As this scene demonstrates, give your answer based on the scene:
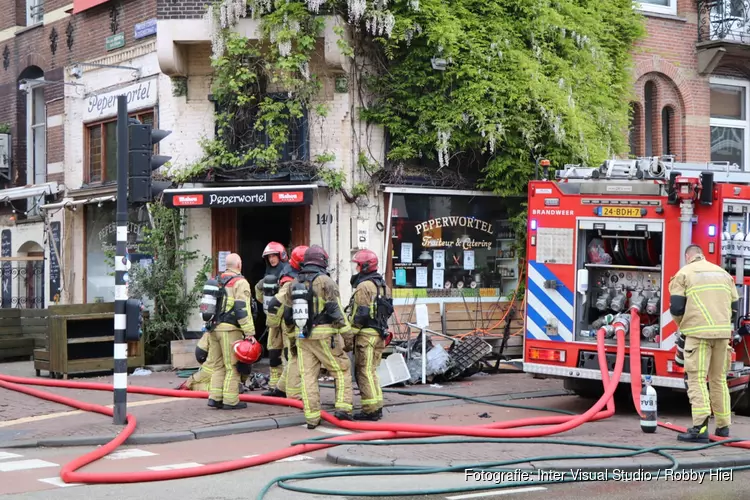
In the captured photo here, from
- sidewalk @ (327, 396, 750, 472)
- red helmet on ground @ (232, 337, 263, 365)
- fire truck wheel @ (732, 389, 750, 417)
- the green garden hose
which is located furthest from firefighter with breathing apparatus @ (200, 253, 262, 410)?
fire truck wheel @ (732, 389, 750, 417)

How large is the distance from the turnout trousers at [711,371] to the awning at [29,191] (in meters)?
13.0

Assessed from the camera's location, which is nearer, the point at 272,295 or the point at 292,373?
the point at 292,373

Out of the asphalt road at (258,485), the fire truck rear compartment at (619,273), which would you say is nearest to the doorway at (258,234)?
the fire truck rear compartment at (619,273)

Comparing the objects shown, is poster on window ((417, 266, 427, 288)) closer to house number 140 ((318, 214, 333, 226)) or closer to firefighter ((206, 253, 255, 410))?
house number 140 ((318, 214, 333, 226))

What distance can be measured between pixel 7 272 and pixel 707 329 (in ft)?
54.1

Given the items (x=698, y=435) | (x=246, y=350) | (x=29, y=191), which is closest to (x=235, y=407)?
(x=246, y=350)

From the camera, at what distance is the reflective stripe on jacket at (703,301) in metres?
10.0

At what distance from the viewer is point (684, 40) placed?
2012cm

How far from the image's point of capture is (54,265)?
1948 centimetres

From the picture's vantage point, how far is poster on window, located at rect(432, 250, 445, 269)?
16656 millimetres

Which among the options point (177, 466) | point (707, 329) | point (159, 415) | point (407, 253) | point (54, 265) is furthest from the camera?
point (54, 265)

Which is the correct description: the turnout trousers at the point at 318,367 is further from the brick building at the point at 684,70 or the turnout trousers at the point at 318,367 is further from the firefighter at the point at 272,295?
the brick building at the point at 684,70

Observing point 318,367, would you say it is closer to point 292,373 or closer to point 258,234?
point 292,373

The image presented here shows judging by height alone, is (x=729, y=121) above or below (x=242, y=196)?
above
